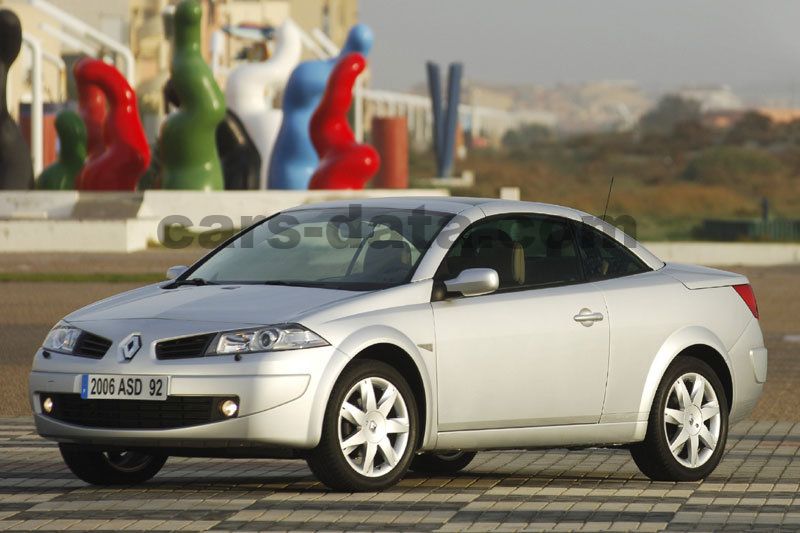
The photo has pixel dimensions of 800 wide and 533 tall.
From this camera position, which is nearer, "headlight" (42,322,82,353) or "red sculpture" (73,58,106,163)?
"headlight" (42,322,82,353)

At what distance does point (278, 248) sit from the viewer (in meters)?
9.23

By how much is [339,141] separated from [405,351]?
36508 mm

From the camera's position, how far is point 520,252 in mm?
9078

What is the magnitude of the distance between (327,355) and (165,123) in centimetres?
3650

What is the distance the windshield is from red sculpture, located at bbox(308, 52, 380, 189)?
3453 cm

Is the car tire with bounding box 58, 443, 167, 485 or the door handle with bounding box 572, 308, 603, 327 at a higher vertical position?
the door handle with bounding box 572, 308, 603, 327

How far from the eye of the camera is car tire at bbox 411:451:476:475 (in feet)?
31.5

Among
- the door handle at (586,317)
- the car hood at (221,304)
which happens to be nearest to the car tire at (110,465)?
the car hood at (221,304)

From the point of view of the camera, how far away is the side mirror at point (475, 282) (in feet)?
27.7

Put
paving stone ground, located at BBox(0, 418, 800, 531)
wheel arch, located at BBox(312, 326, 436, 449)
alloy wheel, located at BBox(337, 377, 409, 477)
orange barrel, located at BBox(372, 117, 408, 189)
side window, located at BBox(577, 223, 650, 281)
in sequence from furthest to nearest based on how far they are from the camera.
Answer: orange barrel, located at BBox(372, 117, 408, 189), side window, located at BBox(577, 223, 650, 281), alloy wheel, located at BBox(337, 377, 409, 477), wheel arch, located at BBox(312, 326, 436, 449), paving stone ground, located at BBox(0, 418, 800, 531)

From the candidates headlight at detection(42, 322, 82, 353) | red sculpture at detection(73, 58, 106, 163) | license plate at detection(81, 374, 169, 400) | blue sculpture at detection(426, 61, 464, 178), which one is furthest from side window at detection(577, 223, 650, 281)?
blue sculpture at detection(426, 61, 464, 178)

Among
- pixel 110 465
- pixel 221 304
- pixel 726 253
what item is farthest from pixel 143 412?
pixel 726 253

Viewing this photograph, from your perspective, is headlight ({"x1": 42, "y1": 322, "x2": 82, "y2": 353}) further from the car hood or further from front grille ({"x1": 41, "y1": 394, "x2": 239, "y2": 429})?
front grille ({"x1": 41, "y1": 394, "x2": 239, "y2": 429})

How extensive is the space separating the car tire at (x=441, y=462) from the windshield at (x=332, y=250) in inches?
50.5
